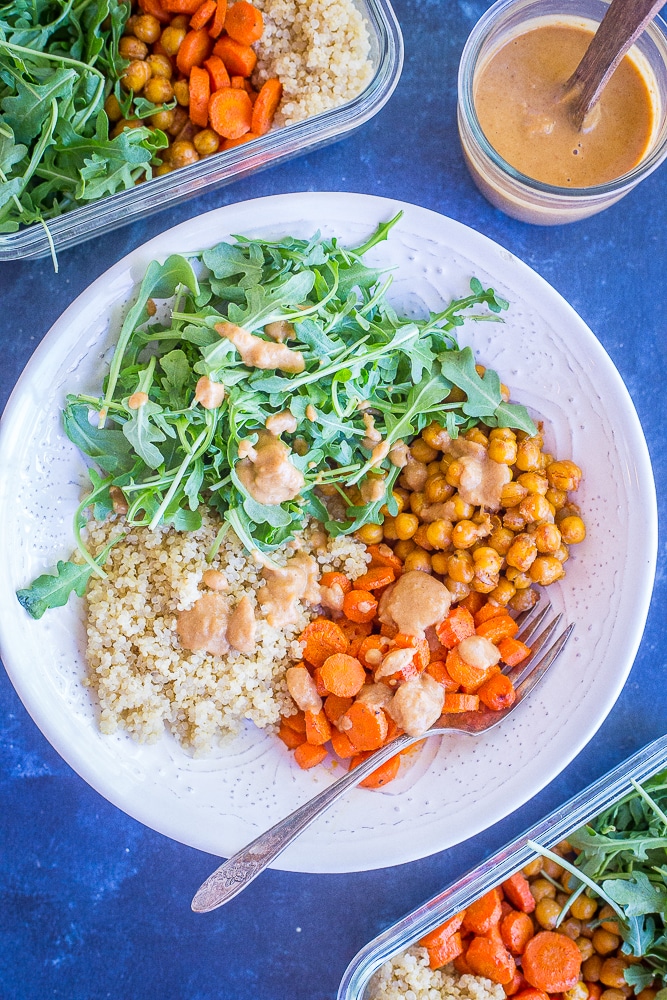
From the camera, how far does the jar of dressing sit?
173 cm

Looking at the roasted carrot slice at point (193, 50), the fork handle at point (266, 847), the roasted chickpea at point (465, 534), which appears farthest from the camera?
the roasted carrot slice at point (193, 50)

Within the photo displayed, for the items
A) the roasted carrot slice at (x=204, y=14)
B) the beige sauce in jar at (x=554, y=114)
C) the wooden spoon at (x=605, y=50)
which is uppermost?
the wooden spoon at (x=605, y=50)

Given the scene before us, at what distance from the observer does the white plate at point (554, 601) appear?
5.46ft

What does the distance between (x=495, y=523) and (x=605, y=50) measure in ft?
3.16

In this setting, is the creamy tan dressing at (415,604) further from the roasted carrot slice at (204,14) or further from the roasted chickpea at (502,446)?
the roasted carrot slice at (204,14)

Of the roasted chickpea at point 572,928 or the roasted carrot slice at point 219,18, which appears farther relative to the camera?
the roasted chickpea at point 572,928

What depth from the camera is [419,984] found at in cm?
181

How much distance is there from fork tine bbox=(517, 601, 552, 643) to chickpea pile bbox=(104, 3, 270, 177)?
1.28 metres

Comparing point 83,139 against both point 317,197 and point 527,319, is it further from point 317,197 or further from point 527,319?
point 527,319

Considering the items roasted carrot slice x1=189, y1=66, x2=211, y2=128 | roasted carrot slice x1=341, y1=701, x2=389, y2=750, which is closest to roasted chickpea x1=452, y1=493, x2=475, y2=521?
roasted carrot slice x1=341, y1=701, x2=389, y2=750

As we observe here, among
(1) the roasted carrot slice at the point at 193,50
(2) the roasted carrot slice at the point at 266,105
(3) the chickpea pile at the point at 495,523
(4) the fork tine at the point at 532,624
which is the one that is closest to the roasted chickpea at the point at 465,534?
(3) the chickpea pile at the point at 495,523

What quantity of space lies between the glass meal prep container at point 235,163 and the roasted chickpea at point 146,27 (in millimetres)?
383

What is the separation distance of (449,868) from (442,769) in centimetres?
34

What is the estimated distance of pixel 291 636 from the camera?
5.85 ft
